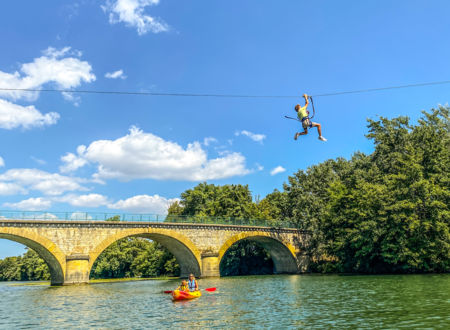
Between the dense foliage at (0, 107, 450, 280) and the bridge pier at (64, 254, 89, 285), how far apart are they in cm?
1203

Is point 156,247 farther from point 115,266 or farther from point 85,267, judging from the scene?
point 85,267

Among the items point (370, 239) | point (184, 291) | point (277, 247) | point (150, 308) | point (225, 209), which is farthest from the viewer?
point (225, 209)

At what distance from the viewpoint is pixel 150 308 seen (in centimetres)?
1858

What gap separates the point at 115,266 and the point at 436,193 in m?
56.0

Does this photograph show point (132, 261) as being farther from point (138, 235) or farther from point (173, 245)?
point (138, 235)

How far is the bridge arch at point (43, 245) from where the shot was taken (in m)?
32.9

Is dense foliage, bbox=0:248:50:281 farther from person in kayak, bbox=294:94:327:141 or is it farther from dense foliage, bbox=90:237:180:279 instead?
person in kayak, bbox=294:94:327:141

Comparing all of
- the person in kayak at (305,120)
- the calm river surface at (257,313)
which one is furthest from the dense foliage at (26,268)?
the person in kayak at (305,120)

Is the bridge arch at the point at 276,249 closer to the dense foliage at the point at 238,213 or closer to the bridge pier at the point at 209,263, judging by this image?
the bridge pier at the point at 209,263

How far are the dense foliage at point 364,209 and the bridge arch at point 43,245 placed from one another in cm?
1348

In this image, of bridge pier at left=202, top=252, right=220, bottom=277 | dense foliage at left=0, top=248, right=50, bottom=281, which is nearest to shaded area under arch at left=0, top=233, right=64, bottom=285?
bridge pier at left=202, top=252, right=220, bottom=277

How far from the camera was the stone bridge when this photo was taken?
3434cm

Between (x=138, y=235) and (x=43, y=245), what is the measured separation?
10.1 meters

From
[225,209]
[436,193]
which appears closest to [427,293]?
[436,193]
